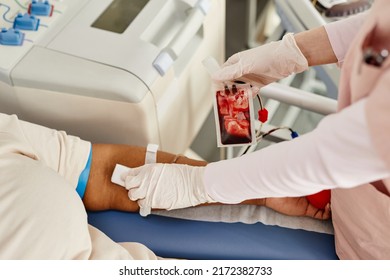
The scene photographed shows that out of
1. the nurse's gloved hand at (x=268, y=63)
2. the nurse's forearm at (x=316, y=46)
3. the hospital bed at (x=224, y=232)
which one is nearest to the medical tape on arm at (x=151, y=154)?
the hospital bed at (x=224, y=232)

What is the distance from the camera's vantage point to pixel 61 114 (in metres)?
1.22

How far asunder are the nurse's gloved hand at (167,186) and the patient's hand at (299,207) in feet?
0.67

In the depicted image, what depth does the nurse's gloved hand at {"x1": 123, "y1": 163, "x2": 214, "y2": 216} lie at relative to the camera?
1.07 meters

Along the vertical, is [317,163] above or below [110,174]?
above

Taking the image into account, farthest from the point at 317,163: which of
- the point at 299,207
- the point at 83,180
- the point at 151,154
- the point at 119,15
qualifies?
the point at 119,15

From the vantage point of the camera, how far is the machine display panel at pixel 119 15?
4.02 feet

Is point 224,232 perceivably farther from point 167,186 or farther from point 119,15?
point 119,15

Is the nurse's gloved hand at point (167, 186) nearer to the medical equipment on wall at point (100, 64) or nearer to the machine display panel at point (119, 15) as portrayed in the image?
the medical equipment on wall at point (100, 64)

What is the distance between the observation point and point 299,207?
3.71ft

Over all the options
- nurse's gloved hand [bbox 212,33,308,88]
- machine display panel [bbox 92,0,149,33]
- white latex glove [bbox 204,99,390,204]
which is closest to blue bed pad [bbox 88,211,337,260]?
white latex glove [bbox 204,99,390,204]

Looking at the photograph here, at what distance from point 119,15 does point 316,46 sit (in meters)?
0.58

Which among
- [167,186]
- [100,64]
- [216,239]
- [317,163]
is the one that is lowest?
[216,239]

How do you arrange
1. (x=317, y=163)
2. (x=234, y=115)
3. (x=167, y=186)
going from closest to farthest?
(x=317, y=163), (x=167, y=186), (x=234, y=115)
